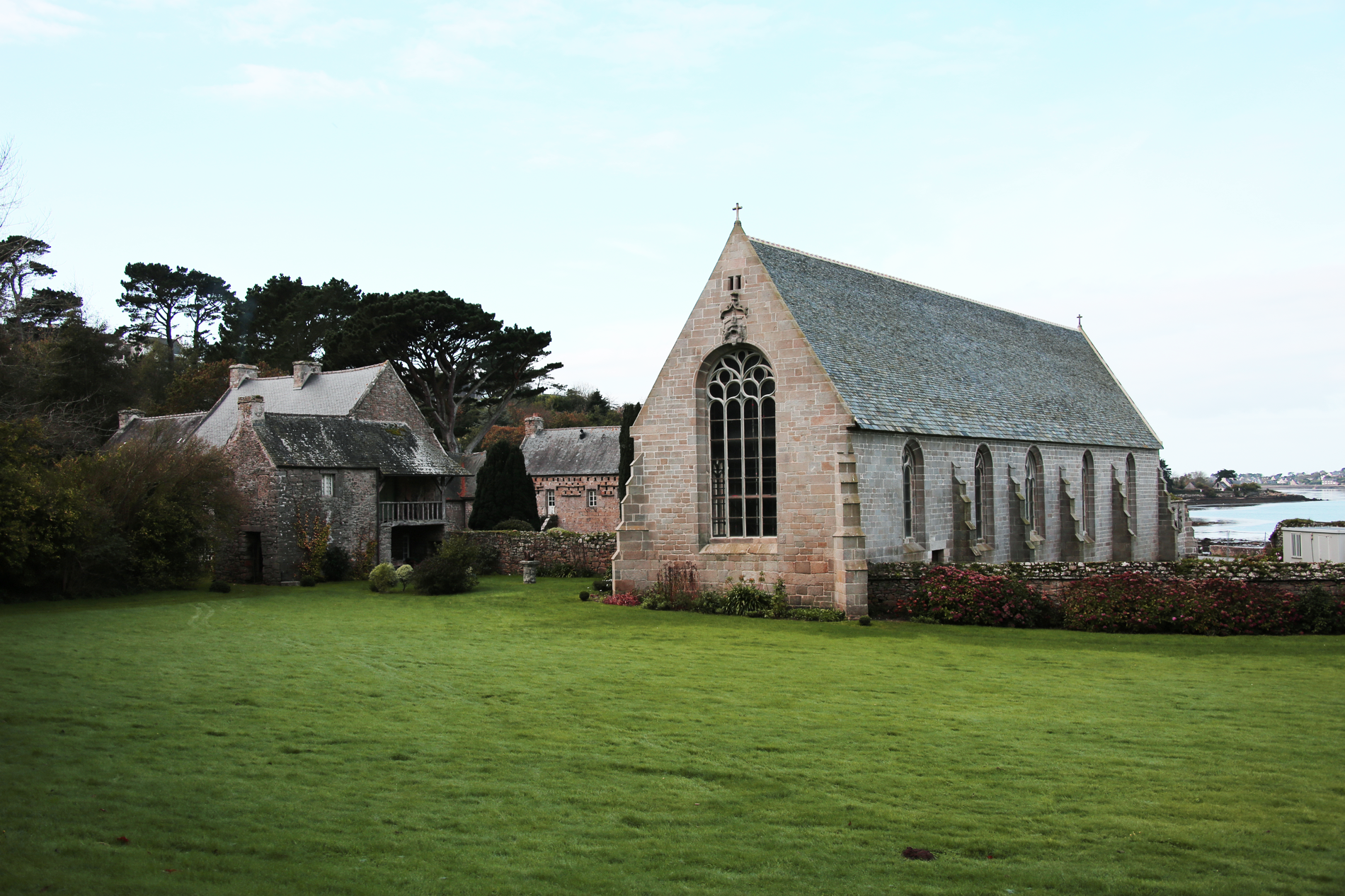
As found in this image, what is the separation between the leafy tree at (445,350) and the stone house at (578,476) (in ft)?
12.6

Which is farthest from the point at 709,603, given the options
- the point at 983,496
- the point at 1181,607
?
the point at 1181,607

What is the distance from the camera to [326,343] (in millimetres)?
54719

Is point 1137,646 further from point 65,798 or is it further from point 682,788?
point 65,798

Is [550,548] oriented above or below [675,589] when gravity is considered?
above

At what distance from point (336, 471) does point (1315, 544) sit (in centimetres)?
3283

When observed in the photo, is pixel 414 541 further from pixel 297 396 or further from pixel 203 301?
pixel 203 301

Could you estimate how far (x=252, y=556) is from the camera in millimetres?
35062

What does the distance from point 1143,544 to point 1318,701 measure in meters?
27.9

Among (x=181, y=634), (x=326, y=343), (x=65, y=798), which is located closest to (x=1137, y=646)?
(x=65, y=798)

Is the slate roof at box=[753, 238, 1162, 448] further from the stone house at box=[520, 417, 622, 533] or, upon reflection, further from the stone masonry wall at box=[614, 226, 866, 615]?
the stone house at box=[520, 417, 622, 533]

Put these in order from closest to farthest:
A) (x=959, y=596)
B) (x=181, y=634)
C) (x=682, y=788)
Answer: (x=682, y=788), (x=181, y=634), (x=959, y=596)

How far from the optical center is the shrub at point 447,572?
2998 cm

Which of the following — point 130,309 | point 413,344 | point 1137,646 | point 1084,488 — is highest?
point 130,309

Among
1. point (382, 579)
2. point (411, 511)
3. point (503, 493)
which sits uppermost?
point (503, 493)
